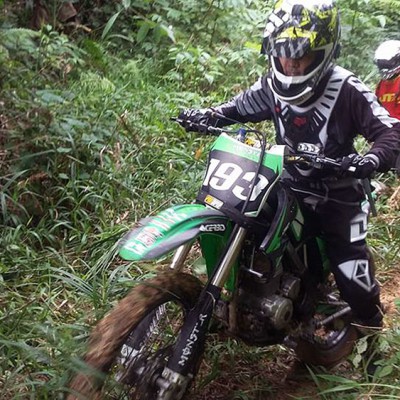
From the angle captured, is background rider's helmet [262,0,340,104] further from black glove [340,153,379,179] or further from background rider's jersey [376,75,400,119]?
background rider's jersey [376,75,400,119]

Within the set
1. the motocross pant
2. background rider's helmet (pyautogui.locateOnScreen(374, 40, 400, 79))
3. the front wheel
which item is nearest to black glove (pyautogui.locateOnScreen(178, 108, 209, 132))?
the motocross pant

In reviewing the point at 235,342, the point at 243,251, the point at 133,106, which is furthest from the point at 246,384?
the point at 133,106

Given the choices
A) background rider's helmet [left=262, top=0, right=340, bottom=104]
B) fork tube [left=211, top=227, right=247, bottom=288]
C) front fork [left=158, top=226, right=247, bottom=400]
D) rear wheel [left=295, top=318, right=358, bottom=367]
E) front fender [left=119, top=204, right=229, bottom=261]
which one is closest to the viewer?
front fender [left=119, top=204, right=229, bottom=261]

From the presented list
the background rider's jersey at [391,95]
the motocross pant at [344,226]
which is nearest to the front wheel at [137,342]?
the motocross pant at [344,226]

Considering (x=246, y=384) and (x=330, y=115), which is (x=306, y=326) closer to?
(x=246, y=384)

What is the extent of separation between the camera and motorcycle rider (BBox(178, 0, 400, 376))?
2967 millimetres

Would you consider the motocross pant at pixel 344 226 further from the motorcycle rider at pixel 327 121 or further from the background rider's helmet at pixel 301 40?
the background rider's helmet at pixel 301 40

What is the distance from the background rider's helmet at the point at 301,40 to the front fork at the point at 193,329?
75 centimetres

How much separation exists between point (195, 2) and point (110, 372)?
5.64 meters

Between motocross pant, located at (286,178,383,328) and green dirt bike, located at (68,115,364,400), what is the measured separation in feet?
0.38

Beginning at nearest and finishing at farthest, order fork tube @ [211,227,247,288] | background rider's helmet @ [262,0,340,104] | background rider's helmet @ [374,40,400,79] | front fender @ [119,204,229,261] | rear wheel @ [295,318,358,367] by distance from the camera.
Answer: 1. front fender @ [119,204,229,261]
2. fork tube @ [211,227,247,288]
3. background rider's helmet @ [262,0,340,104]
4. rear wheel @ [295,318,358,367]
5. background rider's helmet @ [374,40,400,79]

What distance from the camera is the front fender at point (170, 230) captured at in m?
2.47

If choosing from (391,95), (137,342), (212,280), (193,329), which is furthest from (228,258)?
(391,95)

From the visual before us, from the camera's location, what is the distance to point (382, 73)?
5.78 metres
